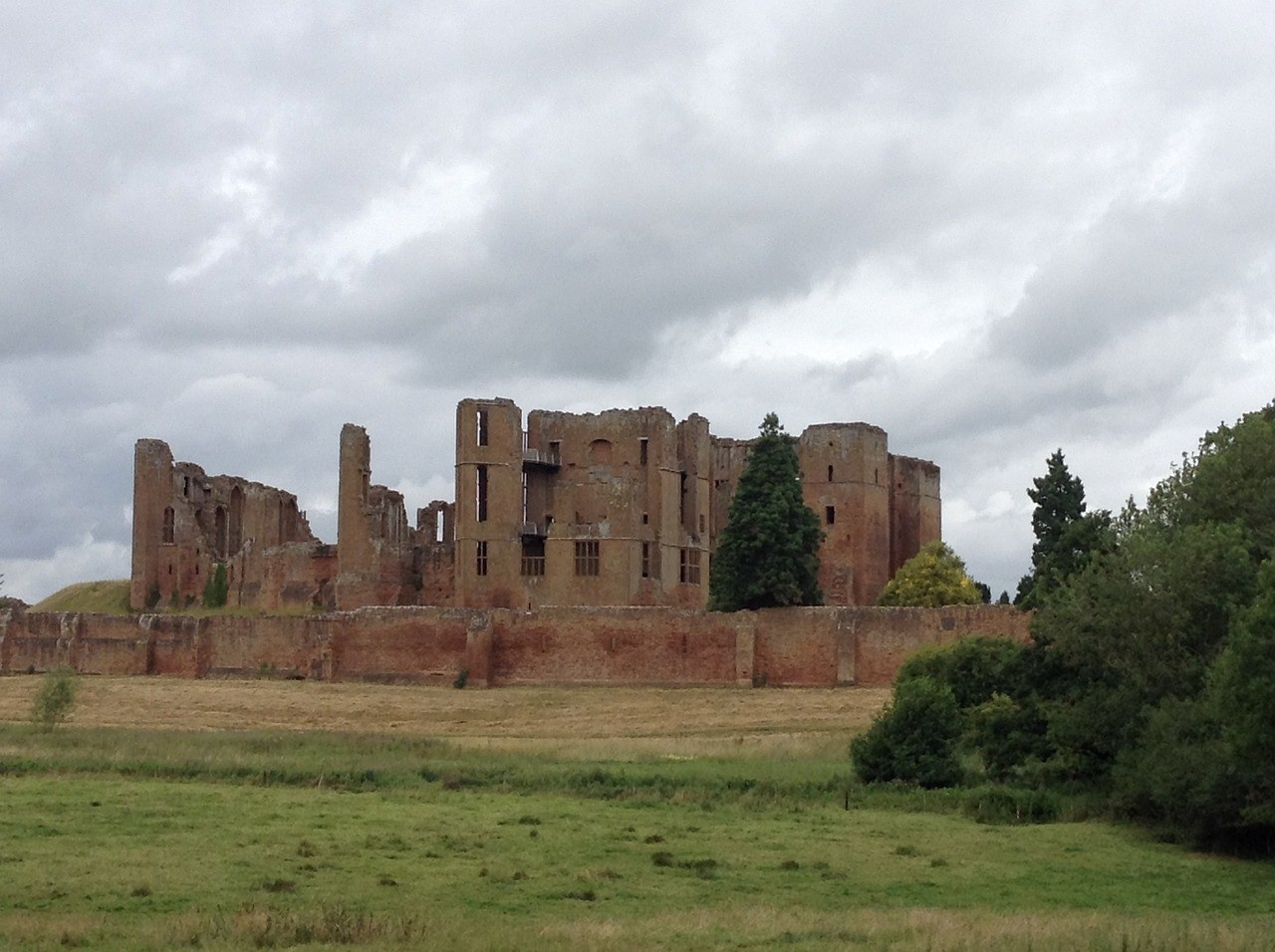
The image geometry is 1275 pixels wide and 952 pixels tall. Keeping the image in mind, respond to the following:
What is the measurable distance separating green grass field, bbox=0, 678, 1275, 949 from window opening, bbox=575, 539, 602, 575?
37.0 m

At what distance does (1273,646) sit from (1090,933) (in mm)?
9688

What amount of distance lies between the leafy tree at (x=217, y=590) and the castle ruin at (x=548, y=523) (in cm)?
42

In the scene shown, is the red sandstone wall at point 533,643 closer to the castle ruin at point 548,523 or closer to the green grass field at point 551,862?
the castle ruin at point 548,523

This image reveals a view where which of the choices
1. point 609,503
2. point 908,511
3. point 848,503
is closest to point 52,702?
point 609,503

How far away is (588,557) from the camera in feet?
266

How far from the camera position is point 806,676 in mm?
63625

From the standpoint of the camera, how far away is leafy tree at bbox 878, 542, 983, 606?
247ft

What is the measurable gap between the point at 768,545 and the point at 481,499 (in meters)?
18.1

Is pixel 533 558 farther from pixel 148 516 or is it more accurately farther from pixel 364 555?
pixel 148 516

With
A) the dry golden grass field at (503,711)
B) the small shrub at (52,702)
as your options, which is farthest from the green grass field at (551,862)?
the dry golden grass field at (503,711)

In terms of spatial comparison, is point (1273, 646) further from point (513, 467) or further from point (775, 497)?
point (513, 467)

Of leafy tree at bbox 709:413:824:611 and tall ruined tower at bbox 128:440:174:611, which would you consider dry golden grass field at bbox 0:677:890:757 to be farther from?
tall ruined tower at bbox 128:440:174:611

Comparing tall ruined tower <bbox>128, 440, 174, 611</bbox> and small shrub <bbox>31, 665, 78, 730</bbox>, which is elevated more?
tall ruined tower <bbox>128, 440, 174, 611</bbox>

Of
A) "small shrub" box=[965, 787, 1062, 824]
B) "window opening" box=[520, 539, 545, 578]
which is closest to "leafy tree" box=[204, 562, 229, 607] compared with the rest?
"window opening" box=[520, 539, 545, 578]
